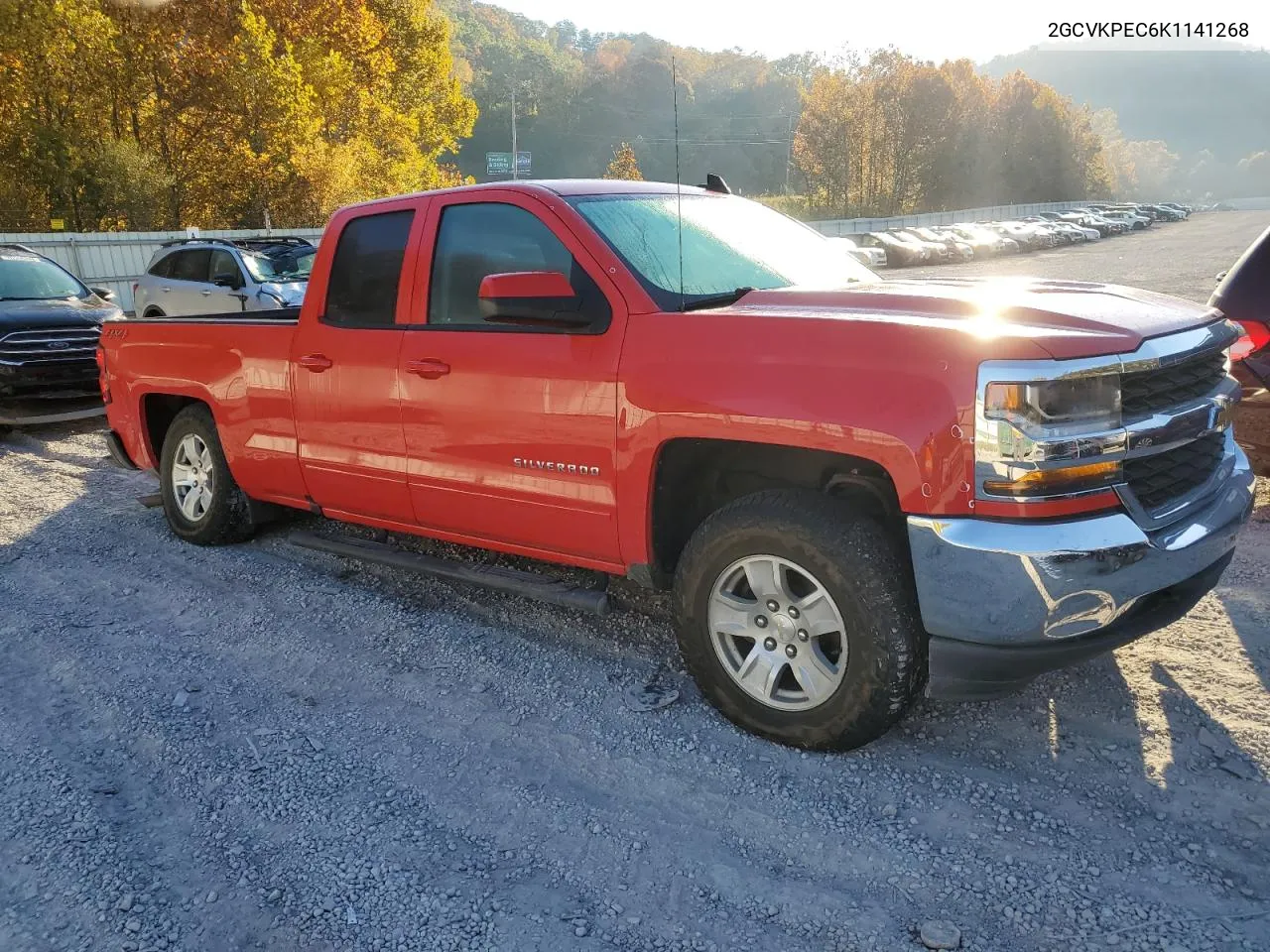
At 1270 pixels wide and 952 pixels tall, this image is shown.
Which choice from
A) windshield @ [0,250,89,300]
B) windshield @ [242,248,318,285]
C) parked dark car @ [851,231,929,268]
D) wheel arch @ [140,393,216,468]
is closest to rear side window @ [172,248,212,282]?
windshield @ [242,248,318,285]

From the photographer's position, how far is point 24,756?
334cm

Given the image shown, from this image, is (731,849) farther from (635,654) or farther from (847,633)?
(635,654)

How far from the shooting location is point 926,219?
201ft

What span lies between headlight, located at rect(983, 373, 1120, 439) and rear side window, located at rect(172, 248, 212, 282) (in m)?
13.7

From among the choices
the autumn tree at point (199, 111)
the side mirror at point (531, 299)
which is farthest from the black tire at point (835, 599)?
the autumn tree at point (199, 111)

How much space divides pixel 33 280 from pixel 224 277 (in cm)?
289

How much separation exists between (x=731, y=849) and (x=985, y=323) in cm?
174

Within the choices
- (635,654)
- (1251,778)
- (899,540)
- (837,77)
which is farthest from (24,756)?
(837,77)

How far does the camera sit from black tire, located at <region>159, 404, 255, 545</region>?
17.7 feet

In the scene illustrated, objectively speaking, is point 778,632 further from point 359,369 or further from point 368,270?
point 368,270

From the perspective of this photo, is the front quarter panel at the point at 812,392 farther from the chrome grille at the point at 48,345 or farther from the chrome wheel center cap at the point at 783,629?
the chrome grille at the point at 48,345

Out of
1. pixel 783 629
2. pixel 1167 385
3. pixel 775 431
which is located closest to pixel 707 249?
pixel 775 431

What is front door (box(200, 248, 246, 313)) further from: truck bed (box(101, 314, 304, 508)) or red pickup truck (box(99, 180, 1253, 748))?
red pickup truck (box(99, 180, 1253, 748))

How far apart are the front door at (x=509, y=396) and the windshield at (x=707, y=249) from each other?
0.18m
